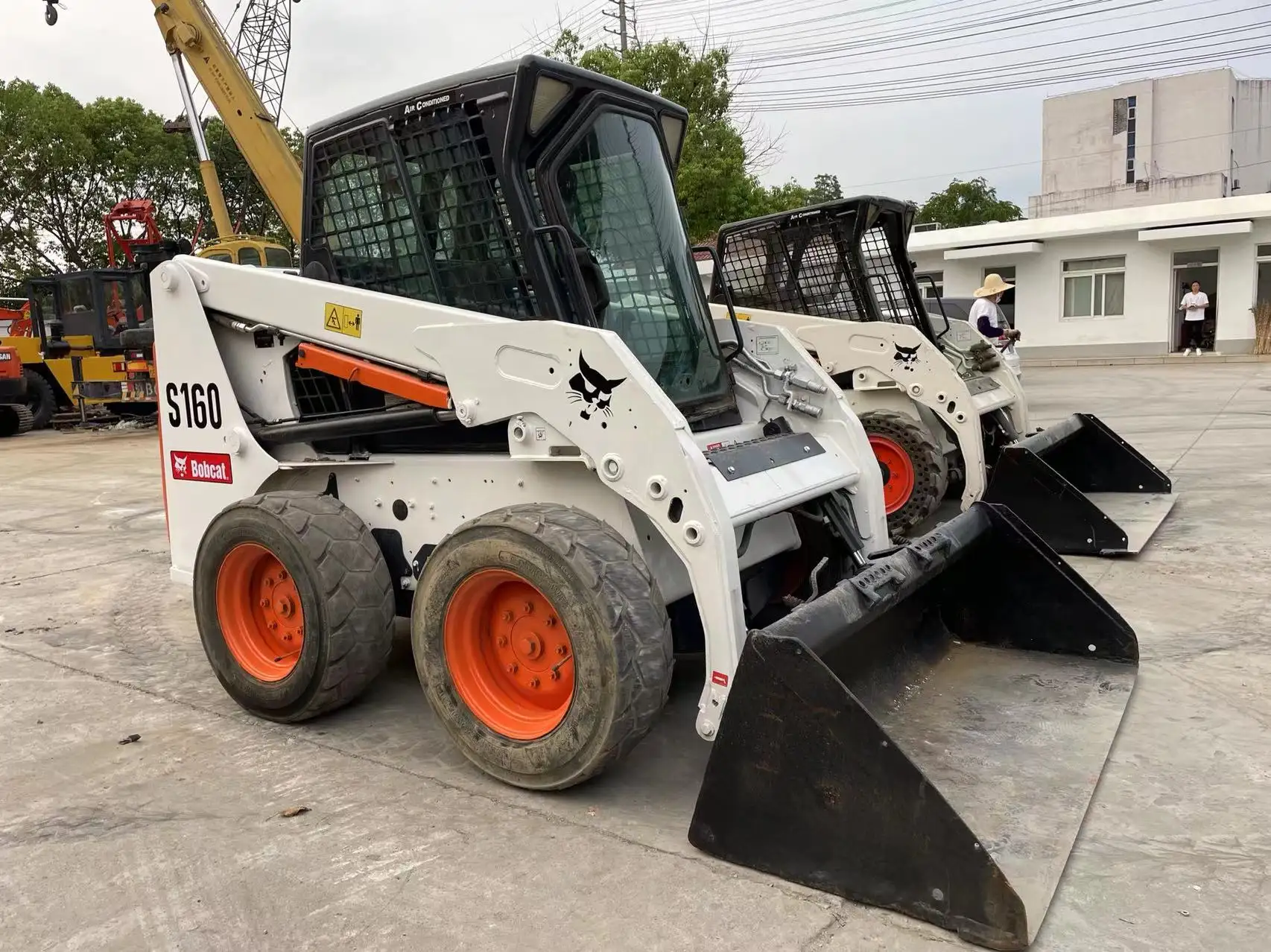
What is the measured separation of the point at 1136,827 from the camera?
9.56 feet

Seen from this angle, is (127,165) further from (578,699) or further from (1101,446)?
(578,699)

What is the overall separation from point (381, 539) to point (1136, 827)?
280 centimetres

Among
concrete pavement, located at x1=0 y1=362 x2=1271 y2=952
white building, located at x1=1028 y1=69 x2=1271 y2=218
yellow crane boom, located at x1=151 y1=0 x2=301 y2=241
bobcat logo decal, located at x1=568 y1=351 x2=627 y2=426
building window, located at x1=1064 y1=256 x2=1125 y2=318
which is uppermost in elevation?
white building, located at x1=1028 y1=69 x2=1271 y2=218

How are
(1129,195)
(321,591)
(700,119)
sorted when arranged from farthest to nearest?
(1129,195) → (700,119) → (321,591)

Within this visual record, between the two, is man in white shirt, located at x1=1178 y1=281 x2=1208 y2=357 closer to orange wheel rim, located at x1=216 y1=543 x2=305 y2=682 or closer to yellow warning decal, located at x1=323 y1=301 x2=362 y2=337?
yellow warning decal, located at x1=323 y1=301 x2=362 y2=337

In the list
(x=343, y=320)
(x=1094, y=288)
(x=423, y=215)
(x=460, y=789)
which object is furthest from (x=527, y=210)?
(x=1094, y=288)

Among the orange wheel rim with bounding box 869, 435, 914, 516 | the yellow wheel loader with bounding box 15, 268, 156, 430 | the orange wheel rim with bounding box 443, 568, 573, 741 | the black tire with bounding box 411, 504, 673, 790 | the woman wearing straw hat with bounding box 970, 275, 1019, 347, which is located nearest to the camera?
the black tire with bounding box 411, 504, 673, 790

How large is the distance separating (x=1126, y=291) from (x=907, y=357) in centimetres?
2155

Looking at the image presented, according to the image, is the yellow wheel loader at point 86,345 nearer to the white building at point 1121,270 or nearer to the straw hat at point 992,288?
the straw hat at point 992,288

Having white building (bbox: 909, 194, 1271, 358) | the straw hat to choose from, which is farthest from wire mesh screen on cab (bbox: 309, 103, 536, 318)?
white building (bbox: 909, 194, 1271, 358)

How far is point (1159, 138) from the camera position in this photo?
48969 millimetres

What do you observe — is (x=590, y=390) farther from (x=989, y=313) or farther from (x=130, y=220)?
(x=130, y=220)

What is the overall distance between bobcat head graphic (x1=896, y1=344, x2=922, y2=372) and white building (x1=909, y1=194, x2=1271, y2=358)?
18.9m

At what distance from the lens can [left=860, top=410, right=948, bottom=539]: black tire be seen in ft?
22.6
